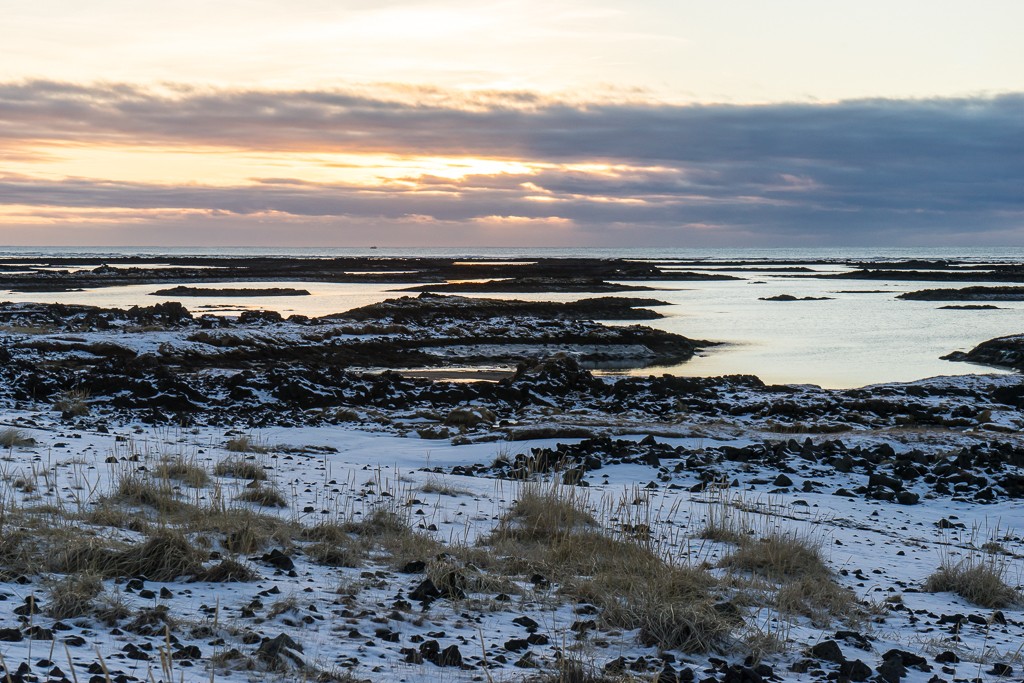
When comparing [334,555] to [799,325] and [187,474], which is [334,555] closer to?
[187,474]

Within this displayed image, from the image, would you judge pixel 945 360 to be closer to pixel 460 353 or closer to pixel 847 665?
pixel 460 353

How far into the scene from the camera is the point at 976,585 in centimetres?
677

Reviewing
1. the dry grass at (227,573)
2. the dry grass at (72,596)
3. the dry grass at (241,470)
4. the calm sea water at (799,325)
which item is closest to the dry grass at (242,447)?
the dry grass at (241,470)

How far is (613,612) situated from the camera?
559 cm

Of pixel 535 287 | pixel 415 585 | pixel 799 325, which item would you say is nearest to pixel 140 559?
pixel 415 585

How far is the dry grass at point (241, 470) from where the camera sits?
941cm

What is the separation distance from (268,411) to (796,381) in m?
16.0

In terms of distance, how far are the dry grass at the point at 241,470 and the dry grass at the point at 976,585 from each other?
6307 mm

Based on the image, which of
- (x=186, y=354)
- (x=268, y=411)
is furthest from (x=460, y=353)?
(x=268, y=411)

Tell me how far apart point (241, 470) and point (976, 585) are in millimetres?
6917

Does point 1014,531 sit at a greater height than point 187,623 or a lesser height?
lesser

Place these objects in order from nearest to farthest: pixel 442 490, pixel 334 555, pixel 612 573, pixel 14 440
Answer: pixel 612 573 → pixel 334 555 → pixel 442 490 → pixel 14 440

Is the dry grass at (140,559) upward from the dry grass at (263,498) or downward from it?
upward

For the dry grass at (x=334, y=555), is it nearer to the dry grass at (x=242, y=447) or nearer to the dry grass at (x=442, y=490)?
the dry grass at (x=442, y=490)
